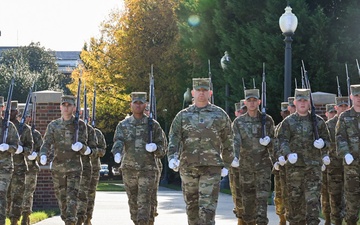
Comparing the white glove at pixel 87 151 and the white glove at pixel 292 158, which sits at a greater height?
the white glove at pixel 87 151

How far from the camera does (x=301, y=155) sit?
12883mm

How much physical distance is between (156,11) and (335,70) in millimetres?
19882

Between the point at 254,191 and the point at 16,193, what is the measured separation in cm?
400

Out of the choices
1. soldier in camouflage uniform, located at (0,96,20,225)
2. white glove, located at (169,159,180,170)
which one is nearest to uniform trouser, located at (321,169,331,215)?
white glove, located at (169,159,180,170)

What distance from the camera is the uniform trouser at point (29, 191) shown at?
51.1 ft

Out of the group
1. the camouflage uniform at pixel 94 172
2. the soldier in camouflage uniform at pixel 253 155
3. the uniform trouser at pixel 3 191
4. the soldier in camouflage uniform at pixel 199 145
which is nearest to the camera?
the soldier in camouflage uniform at pixel 199 145

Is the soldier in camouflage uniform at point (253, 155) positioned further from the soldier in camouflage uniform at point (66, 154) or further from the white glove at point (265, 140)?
the soldier in camouflage uniform at point (66, 154)

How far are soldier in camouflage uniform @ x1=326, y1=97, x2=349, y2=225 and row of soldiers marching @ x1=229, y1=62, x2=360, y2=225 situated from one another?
2 centimetres

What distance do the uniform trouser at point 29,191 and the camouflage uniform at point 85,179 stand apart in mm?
1039

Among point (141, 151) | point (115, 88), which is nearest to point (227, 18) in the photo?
point (115, 88)

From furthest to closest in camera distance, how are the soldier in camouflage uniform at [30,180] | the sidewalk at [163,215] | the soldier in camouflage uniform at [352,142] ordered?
the sidewalk at [163,215] → the soldier in camouflage uniform at [30,180] → the soldier in camouflage uniform at [352,142]

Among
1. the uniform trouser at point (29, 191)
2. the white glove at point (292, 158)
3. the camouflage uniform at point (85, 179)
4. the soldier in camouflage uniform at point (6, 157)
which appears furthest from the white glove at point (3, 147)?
the white glove at point (292, 158)

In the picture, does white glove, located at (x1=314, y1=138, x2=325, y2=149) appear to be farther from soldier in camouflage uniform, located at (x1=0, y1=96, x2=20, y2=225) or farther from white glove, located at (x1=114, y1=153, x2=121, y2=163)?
soldier in camouflage uniform, located at (x1=0, y1=96, x2=20, y2=225)

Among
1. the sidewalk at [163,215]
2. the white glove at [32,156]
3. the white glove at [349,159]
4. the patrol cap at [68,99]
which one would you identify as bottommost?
the sidewalk at [163,215]
